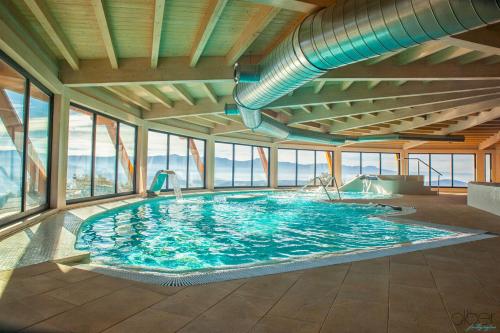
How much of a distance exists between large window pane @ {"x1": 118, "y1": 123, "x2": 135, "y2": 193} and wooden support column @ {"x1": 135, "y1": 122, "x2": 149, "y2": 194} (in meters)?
0.18

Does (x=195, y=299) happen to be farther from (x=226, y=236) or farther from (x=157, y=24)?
(x=157, y=24)

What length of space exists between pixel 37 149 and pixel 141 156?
3.93 metres

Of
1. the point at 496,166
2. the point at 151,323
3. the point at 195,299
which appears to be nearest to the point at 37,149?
the point at 195,299

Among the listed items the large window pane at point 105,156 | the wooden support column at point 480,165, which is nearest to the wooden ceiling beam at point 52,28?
the large window pane at point 105,156

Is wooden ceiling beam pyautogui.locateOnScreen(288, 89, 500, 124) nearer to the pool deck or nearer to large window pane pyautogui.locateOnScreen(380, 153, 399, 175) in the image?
the pool deck

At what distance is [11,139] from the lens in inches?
157

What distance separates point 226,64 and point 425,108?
5.62 meters

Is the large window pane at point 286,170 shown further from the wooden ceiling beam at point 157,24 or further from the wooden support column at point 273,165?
the wooden ceiling beam at point 157,24

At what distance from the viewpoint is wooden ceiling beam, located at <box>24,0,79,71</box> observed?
3376mm

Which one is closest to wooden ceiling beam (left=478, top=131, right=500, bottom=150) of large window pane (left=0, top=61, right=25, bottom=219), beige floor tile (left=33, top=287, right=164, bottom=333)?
beige floor tile (left=33, top=287, right=164, bottom=333)

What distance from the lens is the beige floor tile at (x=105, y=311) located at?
4.98 feet

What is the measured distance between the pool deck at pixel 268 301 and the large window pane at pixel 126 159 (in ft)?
21.6

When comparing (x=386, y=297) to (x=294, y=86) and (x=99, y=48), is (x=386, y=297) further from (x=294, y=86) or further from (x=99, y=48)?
(x=99, y=48)

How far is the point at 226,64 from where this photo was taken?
5180 mm
